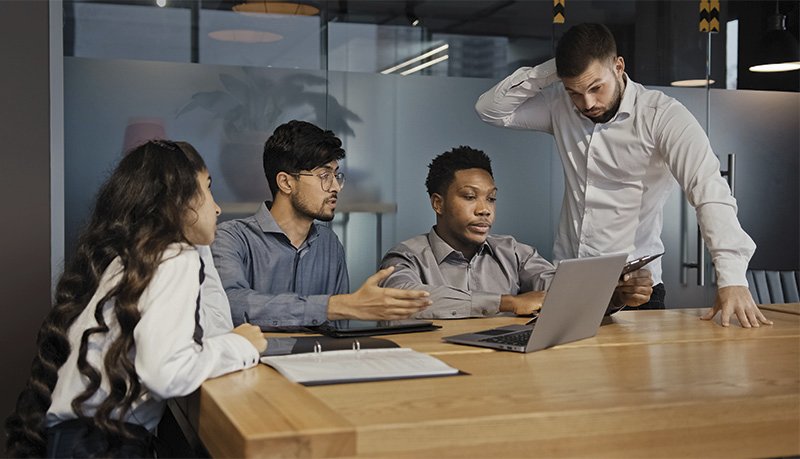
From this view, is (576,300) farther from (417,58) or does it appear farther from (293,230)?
(417,58)

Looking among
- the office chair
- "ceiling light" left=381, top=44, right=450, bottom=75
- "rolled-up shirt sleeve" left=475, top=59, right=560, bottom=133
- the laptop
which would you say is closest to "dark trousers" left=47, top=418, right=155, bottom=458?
the laptop

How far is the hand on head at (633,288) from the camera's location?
2.61 m

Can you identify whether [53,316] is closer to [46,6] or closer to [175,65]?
[46,6]

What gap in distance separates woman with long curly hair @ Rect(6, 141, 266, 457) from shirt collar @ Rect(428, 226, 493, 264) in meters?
1.17

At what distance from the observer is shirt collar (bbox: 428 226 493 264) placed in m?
3.12

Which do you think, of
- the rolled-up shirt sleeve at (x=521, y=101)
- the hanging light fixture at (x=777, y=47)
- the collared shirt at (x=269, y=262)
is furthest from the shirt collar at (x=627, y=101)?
the hanging light fixture at (x=777, y=47)

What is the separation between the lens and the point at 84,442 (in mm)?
1815

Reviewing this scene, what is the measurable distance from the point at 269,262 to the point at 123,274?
1091 millimetres

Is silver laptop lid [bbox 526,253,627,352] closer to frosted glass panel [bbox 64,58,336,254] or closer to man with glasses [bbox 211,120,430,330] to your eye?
man with glasses [bbox 211,120,430,330]

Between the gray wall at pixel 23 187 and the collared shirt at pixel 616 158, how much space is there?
160 cm

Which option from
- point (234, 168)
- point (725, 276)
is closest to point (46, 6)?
point (234, 168)

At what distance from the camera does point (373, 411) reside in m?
1.46

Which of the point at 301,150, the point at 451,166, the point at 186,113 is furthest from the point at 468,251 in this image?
the point at 186,113

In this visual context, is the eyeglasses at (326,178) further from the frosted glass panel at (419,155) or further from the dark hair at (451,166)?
the frosted glass panel at (419,155)
